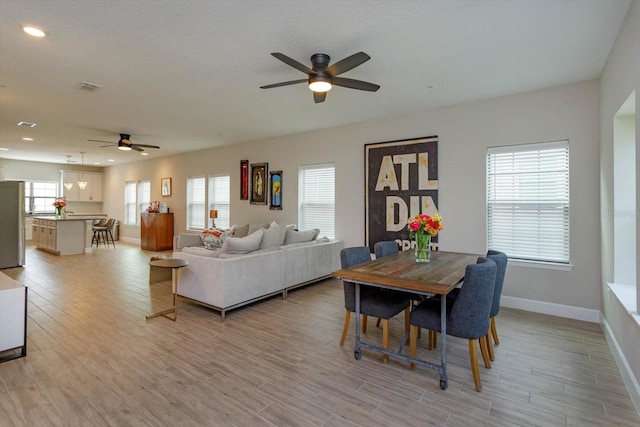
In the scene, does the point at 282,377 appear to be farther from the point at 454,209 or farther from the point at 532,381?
the point at 454,209

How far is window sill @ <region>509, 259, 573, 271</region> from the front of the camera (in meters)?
4.00

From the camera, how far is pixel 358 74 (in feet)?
12.3

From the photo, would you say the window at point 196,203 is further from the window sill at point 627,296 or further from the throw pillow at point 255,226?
the window sill at point 627,296

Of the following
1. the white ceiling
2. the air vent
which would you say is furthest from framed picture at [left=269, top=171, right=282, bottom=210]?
the air vent

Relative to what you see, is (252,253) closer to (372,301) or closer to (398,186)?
(372,301)

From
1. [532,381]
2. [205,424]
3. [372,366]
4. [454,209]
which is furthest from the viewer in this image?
[454,209]

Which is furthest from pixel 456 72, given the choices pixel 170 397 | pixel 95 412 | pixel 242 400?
pixel 95 412

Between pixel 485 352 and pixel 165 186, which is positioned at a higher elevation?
pixel 165 186

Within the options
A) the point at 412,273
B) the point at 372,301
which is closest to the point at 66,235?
the point at 372,301

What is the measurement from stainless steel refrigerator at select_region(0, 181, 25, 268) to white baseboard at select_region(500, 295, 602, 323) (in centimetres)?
935

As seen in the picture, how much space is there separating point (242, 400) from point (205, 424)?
1.02ft

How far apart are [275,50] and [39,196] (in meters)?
12.3

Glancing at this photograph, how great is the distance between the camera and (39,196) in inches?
437

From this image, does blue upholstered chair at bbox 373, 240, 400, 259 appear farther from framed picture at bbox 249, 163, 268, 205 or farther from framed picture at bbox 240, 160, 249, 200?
framed picture at bbox 240, 160, 249, 200
